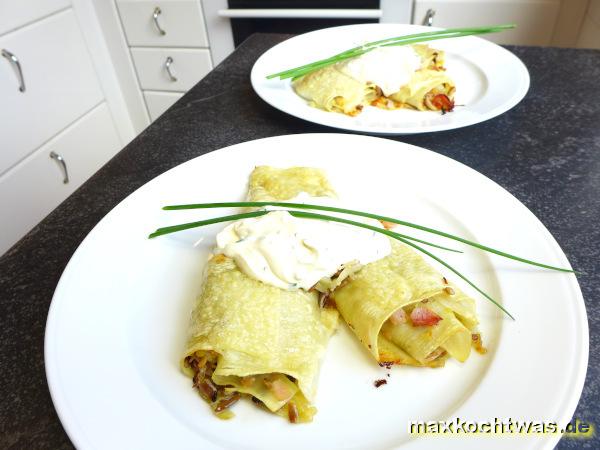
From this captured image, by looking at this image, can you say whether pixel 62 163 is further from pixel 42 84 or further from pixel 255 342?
pixel 255 342

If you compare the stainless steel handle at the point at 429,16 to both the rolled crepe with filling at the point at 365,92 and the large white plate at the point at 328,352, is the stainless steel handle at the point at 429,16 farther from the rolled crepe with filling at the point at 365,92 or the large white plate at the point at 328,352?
the large white plate at the point at 328,352

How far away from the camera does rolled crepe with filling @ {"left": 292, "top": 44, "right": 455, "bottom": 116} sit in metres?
1.63

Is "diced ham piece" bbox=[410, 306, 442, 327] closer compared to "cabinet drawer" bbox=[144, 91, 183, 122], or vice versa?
"diced ham piece" bbox=[410, 306, 442, 327]

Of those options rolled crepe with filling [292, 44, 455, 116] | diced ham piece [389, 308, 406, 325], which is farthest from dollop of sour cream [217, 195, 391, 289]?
rolled crepe with filling [292, 44, 455, 116]

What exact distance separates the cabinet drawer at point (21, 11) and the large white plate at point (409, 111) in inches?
61.2

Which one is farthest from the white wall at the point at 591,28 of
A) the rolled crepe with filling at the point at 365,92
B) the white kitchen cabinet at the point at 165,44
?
the white kitchen cabinet at the point at 165,44

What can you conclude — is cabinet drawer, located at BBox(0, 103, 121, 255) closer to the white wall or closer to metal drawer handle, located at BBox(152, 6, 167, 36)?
metal drawer handle, located at BBox(152, 6, 167, 36)

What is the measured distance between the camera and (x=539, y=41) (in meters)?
2.65

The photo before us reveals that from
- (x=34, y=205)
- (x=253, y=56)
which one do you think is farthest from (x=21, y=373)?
(x=34, y=205)

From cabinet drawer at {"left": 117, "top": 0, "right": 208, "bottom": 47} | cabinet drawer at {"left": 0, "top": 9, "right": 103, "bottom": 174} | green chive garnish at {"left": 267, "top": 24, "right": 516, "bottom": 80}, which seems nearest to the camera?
green chive garnish at {"left": 267, "top": 24, "right": 516, "bottom": 80}

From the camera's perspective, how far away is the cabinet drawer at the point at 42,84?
2494 millimetres

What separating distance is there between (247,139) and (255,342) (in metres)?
0.86

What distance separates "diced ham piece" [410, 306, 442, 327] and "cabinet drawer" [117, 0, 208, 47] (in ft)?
8.59

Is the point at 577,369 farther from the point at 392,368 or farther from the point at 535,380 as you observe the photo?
the point at 392,368
